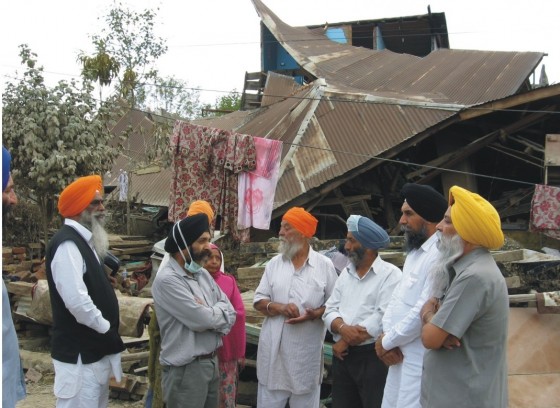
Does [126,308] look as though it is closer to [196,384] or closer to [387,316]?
[196,384]

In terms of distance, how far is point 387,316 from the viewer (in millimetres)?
3453

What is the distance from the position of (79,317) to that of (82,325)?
0.10 metres

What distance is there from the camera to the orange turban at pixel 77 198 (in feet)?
12.2

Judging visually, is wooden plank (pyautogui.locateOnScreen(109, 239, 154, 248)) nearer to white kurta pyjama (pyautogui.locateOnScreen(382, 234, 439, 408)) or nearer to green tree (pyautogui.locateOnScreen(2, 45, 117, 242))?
green tree (pyautogui.locateOnScreen(2, 45, 117, 242))

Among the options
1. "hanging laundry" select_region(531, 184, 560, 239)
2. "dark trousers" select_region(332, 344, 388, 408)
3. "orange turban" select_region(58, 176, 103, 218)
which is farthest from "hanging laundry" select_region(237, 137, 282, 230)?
"orange turban" select_region(58, 176, 103, 218)

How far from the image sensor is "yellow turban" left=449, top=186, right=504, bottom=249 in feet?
8.71

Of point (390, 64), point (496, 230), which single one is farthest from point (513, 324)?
point (390, 64)

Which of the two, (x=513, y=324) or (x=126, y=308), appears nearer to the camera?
(x=513, y=324)

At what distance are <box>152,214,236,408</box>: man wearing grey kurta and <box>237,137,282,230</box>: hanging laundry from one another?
5.13 meters

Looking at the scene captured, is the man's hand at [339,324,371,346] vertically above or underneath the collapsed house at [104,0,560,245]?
underneath

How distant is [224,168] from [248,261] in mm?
1579

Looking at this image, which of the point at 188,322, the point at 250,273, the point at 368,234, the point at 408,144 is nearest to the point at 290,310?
the point at 368,234

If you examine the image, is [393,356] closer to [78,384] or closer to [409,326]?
[409,326]

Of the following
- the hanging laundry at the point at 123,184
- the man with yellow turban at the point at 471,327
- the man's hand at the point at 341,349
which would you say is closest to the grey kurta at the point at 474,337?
the man with yellow turban at the point at 471,327
